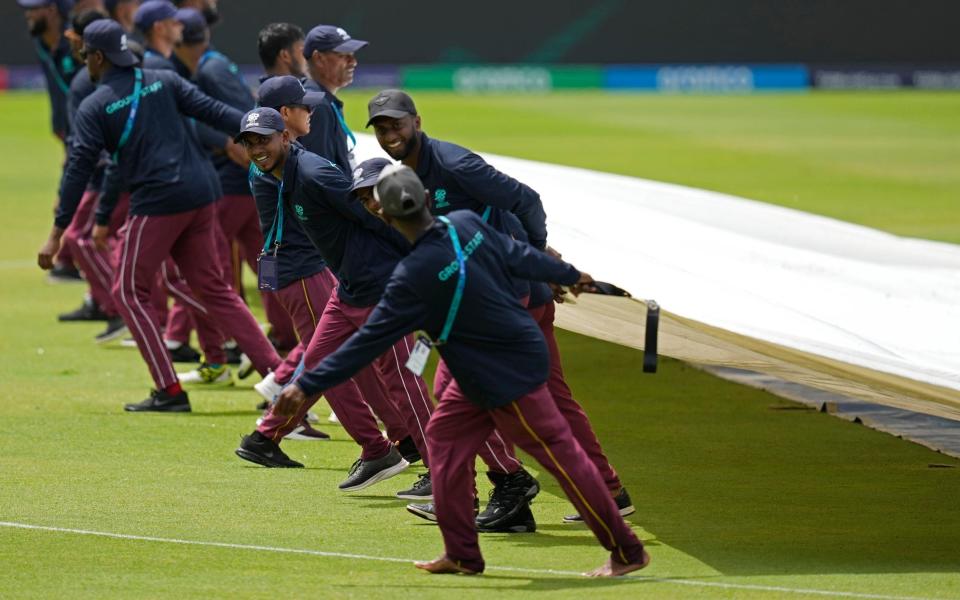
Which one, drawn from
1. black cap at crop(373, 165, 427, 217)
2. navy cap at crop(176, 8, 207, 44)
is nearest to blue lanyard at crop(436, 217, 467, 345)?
black cap at crop(373, 165, 427, 217)

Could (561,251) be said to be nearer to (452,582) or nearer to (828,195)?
(452,582)

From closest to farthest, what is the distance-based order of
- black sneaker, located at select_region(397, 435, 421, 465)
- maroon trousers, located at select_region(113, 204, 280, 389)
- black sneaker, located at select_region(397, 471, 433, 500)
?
black sneaker, located at select_region(397, 471, 433, 500) → black sneaker, located at select_region(397, 435, 421, 465) → maroon trousers, located at select_region(113, 204, 280, 389)

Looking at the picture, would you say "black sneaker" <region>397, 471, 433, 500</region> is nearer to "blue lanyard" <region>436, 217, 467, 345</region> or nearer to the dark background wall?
"blue lanyard" <region>436, 217, 467, 345</region>

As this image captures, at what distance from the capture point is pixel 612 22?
135 ft

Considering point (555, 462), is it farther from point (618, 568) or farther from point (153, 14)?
point (153, 14)

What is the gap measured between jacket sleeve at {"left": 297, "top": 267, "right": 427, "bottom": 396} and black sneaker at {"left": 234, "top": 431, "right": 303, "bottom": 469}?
2.43 m

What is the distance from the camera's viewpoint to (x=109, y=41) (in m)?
10.2

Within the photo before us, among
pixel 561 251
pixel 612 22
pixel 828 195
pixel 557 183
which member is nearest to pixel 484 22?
pixel 612 22

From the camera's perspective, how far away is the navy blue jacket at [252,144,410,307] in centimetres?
774

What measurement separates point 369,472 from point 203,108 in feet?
9.75

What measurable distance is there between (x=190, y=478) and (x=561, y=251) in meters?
2.13

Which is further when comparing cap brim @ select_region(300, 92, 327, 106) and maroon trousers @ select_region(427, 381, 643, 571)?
cap brim @ select_region(300, 92, 327, 106)

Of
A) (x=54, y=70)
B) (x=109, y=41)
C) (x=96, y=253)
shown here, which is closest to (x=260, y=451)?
(x=109, y=41)

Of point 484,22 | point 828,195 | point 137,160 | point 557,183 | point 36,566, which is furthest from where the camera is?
point 484,22
